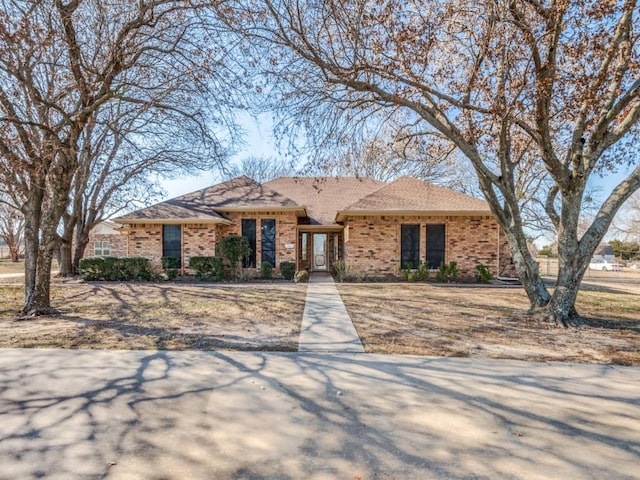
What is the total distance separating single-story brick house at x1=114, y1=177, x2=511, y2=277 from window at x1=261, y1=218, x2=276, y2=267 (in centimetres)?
4

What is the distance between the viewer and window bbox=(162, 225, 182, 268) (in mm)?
15445

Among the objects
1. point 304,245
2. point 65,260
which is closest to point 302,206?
point 304,245

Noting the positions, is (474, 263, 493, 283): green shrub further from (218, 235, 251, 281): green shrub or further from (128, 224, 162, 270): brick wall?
(128, 224, 162, 270): brick wall

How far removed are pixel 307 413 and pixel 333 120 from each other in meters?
6.88

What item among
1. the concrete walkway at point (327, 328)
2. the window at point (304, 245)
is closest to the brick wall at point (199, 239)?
the window at point (304, 245)

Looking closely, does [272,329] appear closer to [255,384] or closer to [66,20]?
[255,384]

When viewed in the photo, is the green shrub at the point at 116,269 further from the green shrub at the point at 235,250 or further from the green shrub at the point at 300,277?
the green shrub at the point at 300,277

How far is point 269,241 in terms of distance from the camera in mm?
15852

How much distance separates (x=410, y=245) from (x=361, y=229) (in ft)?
7.16

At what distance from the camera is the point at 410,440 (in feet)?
9.33

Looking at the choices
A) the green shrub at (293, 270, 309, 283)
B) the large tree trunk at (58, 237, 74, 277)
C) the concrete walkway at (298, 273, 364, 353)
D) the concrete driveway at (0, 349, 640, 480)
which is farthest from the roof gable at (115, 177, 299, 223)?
the concrete driveway at (0, 349, 640, 480)

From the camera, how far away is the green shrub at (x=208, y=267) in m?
14.6

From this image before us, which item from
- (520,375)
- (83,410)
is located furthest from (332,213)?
(83,410)

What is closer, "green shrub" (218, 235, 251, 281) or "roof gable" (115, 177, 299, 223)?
"green shrub" (218, 235, 251, 281)
